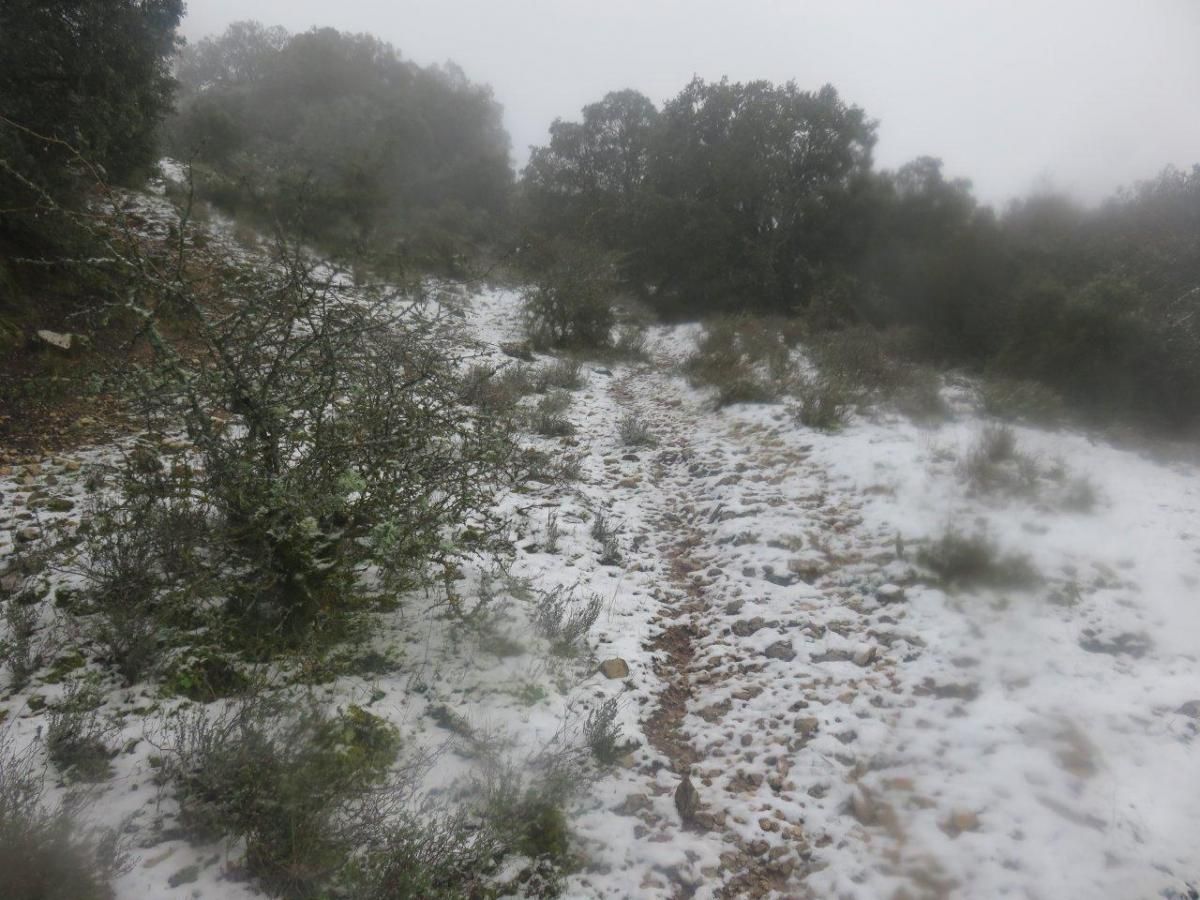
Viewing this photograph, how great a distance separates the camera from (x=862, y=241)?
1484cm

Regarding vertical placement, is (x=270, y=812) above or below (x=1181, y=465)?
below

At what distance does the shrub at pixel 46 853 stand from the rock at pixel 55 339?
4.73 metres

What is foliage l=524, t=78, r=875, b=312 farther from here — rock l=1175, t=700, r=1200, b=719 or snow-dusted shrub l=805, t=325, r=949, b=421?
rock l=1175, t=700, r=1200, b=719

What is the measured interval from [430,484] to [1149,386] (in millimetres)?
8772

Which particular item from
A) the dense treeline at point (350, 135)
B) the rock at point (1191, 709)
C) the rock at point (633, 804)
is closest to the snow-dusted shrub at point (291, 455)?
the rock at point (633, 804)

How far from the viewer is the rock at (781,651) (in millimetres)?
3537

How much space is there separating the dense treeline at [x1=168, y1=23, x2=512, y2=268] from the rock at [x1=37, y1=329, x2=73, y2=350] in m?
Answer: 6.74

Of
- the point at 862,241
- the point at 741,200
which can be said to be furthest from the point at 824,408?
the point at 741,200

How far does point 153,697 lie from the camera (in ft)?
8.33

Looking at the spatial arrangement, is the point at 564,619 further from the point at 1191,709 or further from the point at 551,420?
the point at 551,420

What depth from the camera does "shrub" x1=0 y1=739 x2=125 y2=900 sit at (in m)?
1.68

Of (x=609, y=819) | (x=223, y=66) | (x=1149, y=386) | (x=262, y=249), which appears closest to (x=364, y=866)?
(x=609, y=819)

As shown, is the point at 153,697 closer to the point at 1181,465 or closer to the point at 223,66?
the point at 1181,465

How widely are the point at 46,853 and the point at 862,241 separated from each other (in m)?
17.1
